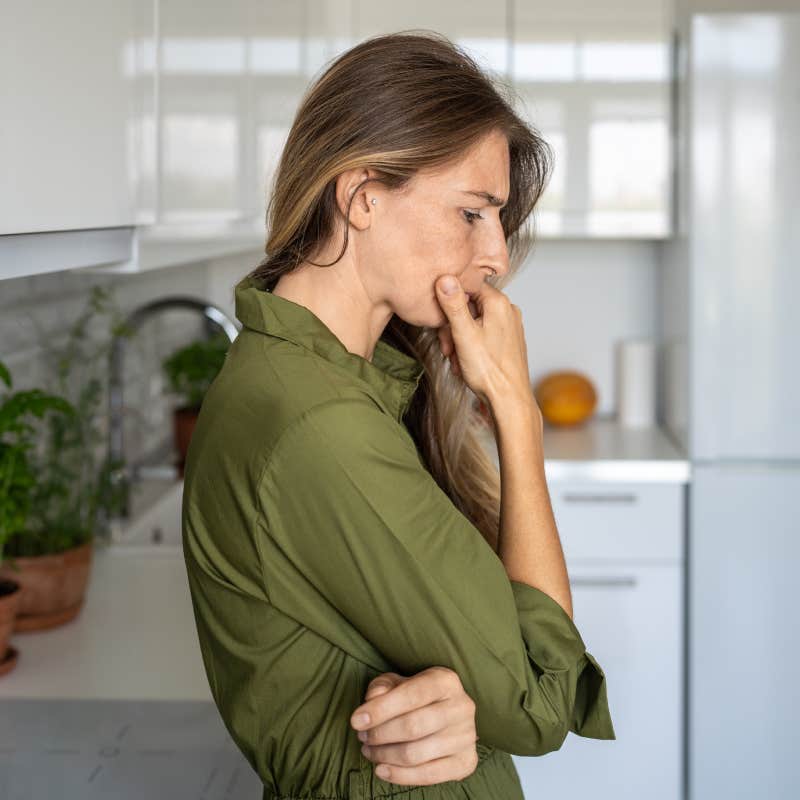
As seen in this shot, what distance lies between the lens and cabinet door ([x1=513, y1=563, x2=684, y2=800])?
9.81ft

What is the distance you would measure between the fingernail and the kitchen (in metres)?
0.82

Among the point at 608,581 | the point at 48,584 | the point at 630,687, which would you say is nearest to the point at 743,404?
the point at 608,581

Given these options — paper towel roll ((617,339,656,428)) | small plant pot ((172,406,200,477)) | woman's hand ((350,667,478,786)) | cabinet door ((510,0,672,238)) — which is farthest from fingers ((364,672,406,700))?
paper towel roll ((617,339,656,428))

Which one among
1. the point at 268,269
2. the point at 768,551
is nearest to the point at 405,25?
the point at 768,551

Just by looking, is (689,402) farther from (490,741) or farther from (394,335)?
(490,741)

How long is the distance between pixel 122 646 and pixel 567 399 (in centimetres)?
181

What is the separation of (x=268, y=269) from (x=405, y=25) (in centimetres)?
226

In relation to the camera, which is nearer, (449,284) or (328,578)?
(328,578)

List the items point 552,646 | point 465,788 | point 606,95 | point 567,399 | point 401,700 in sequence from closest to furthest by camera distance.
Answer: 1. point 401,700
2. point 552,646
3. point 465,788
4. point 606,95
5. point 567,399

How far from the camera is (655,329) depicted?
3.67 meters

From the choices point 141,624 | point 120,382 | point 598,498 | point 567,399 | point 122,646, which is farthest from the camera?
point 567,399

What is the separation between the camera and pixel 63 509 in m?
1.96

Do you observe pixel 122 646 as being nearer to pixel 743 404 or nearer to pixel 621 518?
pixel 621 518

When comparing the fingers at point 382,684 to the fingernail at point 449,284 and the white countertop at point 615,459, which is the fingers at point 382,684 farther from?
the white countertop at point 615,459
